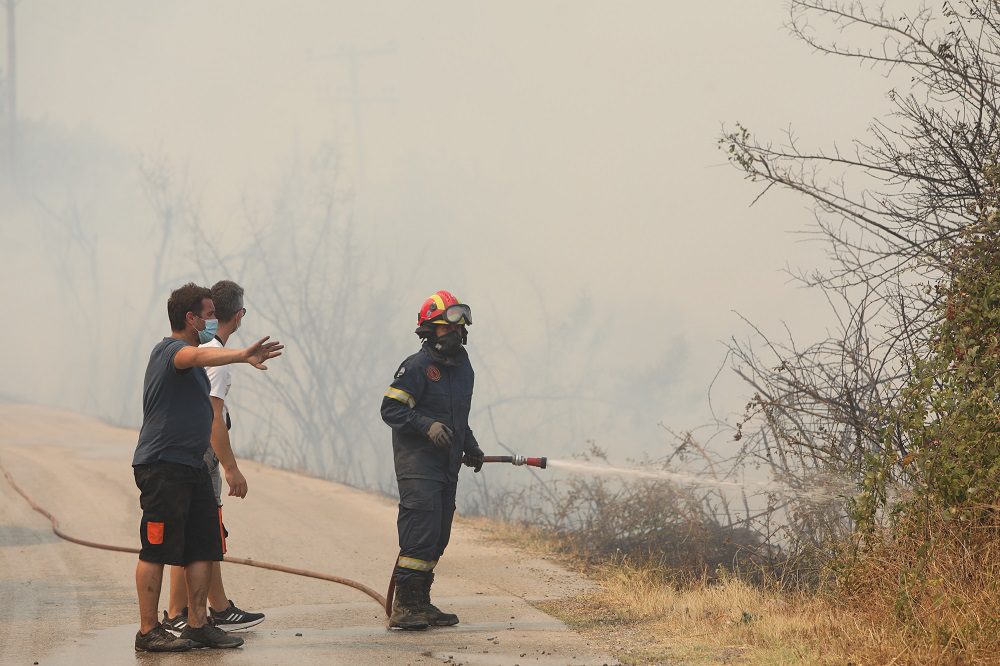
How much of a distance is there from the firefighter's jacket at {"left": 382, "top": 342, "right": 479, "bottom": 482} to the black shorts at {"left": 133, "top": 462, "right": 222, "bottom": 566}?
1206 millimetres

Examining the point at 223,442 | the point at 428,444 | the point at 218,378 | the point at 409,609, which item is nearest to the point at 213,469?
the point at 223,442

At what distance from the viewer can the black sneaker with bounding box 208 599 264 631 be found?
249 inches

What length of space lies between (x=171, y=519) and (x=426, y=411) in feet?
5.36

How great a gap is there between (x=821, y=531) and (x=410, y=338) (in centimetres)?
2442

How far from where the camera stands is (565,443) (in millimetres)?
28594

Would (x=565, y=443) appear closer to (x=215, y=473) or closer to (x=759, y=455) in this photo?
(x=759, y=455)

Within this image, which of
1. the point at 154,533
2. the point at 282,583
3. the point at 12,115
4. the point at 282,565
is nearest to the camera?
the point at 154,533

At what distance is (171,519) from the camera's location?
221 inches

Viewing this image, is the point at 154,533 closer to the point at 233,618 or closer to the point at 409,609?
the point at 233,618

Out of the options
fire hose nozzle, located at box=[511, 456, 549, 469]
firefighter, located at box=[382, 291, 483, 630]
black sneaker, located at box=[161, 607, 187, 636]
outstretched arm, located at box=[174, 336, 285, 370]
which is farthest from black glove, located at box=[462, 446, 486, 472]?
black sneaker, located at box=[161, 607, 187, 636]

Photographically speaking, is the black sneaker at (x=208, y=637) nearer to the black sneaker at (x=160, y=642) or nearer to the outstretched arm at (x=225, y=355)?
the black sneaker at (x=160, y=642)

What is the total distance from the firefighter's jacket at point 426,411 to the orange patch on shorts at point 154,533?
1.42m

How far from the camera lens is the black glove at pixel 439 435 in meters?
6.26

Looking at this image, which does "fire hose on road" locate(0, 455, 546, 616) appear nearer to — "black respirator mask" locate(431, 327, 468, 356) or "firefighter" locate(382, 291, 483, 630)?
"firefighter" locate(382, 291, 483, 630)
